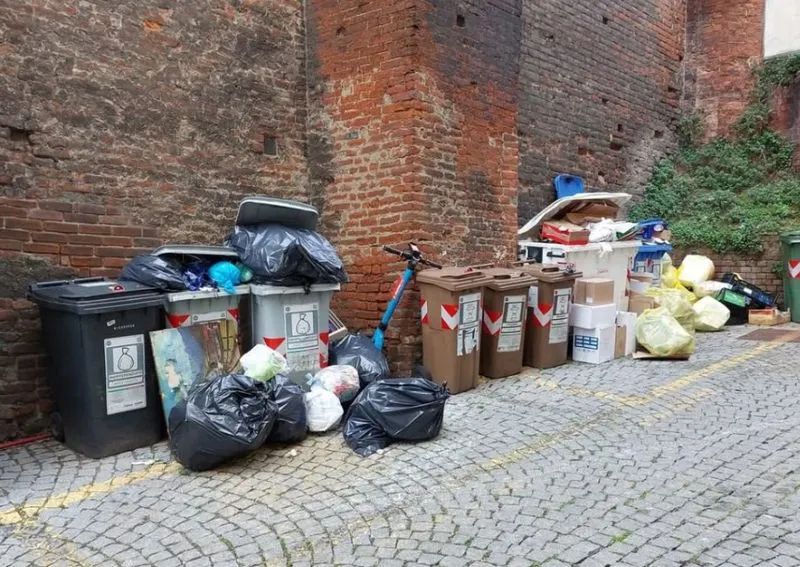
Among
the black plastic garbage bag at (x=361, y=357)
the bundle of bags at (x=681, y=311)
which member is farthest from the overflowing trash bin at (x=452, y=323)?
the bundle of bags at (x=681, y=311)

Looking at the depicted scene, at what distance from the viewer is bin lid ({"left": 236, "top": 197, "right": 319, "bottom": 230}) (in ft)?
16.0

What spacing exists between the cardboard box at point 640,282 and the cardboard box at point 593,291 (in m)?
1.38

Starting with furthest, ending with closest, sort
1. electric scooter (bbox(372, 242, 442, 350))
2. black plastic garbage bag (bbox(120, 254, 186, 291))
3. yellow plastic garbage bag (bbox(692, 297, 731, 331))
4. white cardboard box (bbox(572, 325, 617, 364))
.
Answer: yellow plastic garbage bag (bbox(692, 297, 731, 331)) → white cardboard box (bbox(572, 325, 617, 364)) → electric scooter (bbox(372, 242, 442, 350)) → black plastic garbage bag (bbox(120, 254, 186, 291))

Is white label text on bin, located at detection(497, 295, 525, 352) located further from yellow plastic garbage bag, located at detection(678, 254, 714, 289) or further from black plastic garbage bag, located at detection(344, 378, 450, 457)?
yellow plastic garbage bag, located at detection(678, 254, 714, 289)

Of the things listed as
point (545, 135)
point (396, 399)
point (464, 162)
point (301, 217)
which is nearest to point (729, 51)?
point (545, 135)

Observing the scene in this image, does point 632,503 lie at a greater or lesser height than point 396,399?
lesser

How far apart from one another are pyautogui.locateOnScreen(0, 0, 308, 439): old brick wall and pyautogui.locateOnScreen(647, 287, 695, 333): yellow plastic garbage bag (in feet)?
14.8

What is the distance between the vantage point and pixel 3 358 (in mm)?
Result: 4203

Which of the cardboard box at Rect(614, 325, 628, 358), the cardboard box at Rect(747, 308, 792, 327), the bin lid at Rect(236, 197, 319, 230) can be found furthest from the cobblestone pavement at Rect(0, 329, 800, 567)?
the cardboard box at Rect(747, 308, 792, 327)

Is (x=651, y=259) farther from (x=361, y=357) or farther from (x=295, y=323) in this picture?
(x=295, y=323)

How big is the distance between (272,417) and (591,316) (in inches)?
145

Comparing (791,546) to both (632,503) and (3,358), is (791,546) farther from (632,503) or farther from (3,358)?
(3,358)

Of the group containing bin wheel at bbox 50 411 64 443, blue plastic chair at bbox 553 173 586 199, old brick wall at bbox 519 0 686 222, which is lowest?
bin wheel at bbox 50 411 64 443

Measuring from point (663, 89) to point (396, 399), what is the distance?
9.50 meters
